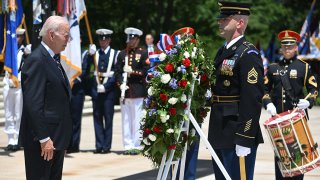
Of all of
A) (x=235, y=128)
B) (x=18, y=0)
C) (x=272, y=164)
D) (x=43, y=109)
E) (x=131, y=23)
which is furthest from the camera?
(x=131, y=23)

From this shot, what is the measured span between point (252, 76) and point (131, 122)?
7.24 meters

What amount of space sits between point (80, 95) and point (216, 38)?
902 inches

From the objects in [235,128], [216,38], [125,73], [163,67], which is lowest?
[216,38]

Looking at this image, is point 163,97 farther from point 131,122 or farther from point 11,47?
point 131,122

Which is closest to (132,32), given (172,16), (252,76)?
(252,76)

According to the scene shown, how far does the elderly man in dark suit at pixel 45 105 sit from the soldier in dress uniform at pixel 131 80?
705 centimetres

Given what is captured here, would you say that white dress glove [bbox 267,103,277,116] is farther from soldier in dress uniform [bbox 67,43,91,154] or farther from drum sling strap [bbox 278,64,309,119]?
soldier in dress uniform [bbox 67,43,91,154]

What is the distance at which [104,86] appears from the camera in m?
13.9

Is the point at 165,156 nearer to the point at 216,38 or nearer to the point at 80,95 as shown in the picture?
the point at 80,95

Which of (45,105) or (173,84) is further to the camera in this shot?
(173,84)

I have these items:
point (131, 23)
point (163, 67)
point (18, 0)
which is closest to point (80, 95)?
point (18, 0)

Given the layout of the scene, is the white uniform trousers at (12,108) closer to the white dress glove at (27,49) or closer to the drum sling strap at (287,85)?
the white dress glove at (27,49)

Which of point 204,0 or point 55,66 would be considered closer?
point 55,66

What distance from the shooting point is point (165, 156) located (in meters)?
7.14
